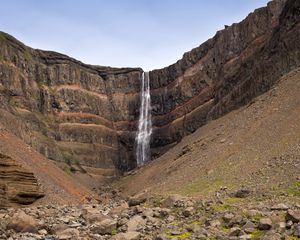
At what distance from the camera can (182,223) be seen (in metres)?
21.0

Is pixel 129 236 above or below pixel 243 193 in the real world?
below

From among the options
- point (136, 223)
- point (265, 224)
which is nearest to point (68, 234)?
point (136, 223)

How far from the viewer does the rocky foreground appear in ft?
58.7

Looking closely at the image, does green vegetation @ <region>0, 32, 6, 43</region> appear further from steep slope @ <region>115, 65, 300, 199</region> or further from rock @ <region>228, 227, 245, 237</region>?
rock @ <region>228, 227, 245, 237</region>

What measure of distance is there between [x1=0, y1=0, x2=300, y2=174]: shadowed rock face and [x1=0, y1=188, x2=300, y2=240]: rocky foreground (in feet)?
136

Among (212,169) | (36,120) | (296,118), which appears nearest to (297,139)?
(296,118)

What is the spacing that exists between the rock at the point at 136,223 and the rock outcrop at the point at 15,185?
16.1 meters

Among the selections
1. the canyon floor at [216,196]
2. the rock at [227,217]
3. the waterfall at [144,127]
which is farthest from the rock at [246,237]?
the waterfall at [144,127]

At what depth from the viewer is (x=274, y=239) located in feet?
53.1

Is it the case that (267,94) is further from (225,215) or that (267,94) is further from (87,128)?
(87,128)

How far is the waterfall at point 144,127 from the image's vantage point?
10262cm

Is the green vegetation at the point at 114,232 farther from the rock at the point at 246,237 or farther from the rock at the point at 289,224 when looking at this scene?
the rock at the point at 289,224

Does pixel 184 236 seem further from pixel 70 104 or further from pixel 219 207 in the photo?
pixel 70 104

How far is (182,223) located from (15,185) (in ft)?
65.8
